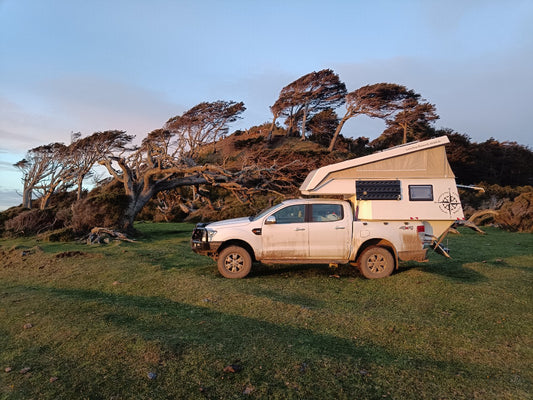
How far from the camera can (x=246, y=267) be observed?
819 cm

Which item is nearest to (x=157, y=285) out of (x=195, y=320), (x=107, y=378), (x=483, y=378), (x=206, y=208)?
(x=195, y=320)

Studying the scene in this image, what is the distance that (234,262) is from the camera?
8.26m

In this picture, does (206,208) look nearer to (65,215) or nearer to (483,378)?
(65,215)

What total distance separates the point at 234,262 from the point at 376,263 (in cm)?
316

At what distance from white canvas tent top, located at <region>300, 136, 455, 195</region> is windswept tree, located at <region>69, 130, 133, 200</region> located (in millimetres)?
29701

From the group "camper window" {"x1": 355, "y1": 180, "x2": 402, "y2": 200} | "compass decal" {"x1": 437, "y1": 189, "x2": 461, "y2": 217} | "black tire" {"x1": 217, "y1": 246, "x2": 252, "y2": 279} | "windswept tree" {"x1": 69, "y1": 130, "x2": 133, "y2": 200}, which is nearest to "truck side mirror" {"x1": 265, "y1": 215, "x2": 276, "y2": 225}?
"black tire" {"x1": 217, "y1": 246, "x2": 252, "y2": 279}

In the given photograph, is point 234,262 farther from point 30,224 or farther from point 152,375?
point 30,224

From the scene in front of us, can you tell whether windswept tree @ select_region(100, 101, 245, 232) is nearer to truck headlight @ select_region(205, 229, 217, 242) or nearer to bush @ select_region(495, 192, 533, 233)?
truck headlight @ select_region(205, 229, 217, 242)

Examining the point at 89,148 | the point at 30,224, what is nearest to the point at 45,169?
the point at 89,148

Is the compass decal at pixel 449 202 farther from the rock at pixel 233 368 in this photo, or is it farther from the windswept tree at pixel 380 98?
the windswept tree at pixel 380 98

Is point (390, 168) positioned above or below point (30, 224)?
above

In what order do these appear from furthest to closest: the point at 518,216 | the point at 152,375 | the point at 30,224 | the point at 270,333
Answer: the point at 518,216 → the point at 30,224 → the point at 270,333 → the point at 152,375

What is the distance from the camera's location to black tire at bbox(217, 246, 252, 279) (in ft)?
26.8

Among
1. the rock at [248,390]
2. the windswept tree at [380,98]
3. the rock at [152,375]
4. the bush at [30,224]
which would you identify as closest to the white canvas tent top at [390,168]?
the rock at [248,390]
